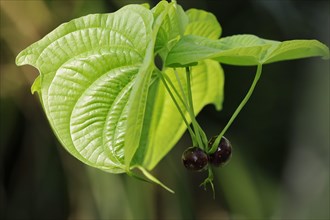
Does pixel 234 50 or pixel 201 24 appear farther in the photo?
pixel 201 24

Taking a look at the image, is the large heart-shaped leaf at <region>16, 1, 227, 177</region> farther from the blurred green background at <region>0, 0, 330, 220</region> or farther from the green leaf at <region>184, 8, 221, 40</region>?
the blurred green background at <region>0, 0, 330, 220</region>

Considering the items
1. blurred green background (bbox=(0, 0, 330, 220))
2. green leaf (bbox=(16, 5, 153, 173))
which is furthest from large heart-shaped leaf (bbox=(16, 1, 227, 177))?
blurred green background (bbox=(0, 0, 330, 220))

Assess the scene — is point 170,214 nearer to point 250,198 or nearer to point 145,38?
point 250,198

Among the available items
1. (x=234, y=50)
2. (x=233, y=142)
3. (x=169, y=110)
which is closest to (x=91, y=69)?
(x=234, y=50)

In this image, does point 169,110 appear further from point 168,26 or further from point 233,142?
point 233,142

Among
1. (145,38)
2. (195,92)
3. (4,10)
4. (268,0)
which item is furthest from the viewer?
(268,0)

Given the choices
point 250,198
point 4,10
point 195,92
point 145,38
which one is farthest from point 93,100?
point 250,198
